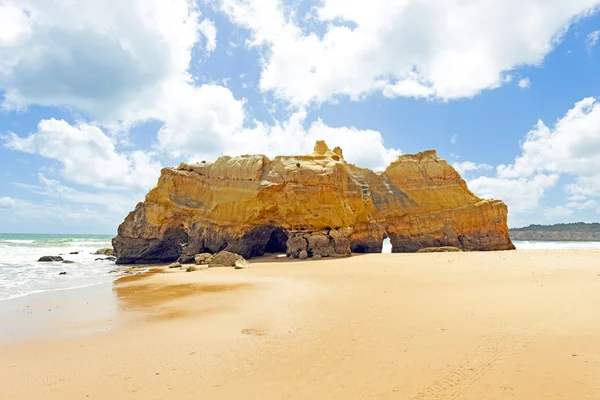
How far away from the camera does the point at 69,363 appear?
5176 millimetres

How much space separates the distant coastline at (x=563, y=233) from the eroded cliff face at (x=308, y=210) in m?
54.9

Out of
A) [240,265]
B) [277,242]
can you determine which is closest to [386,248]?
[277,242]

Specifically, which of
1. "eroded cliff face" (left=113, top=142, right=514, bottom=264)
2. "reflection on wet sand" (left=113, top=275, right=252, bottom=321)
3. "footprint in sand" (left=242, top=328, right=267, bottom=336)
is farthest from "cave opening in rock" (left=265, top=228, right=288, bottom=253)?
"footprint in sand" (left=242, top=328, right=267, bottom=336)

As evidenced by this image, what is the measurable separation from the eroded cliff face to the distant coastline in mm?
54945

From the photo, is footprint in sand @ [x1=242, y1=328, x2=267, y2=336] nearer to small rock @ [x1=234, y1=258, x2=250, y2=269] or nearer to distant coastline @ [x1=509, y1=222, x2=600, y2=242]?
small rock @ [x1=234, y1=258, x2=250, y2=269]

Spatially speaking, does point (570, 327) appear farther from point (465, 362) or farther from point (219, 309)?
point (219, 309)

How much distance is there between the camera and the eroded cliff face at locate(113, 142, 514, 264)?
23047mm

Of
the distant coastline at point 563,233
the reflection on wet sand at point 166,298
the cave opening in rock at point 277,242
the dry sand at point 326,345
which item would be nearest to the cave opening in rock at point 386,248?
the cave opening in rock at point 277,242

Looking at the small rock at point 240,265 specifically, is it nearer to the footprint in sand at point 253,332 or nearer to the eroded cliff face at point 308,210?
the eroded cliff face at point 308,210

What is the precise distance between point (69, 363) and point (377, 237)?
23489mm

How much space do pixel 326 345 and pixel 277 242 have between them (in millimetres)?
25312

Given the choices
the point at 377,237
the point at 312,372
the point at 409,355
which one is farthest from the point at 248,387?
the point at 377,237

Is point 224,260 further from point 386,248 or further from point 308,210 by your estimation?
point 386,248

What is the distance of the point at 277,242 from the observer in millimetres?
30594
